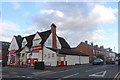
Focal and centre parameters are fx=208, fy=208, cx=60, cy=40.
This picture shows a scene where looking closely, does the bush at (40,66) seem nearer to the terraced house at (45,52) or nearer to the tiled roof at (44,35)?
the terraced house at (45,52)

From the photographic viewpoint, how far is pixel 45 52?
148 feet

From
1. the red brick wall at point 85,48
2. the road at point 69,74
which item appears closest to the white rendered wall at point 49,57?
the road at point 69,74

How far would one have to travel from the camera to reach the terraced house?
4325 centimetres

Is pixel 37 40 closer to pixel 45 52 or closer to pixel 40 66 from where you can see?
pixel 45 52

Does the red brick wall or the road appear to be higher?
the red brick wall

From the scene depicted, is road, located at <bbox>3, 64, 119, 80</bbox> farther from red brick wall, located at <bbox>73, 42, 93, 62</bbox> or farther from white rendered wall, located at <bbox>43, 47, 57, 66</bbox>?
red brick wall, located at <bbox>73, 42, 93, 62</bbox>

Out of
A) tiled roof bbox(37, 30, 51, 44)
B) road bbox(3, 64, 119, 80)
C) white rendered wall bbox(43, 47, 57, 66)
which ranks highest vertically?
tiled roof bbox(37, 30, 51, 44)

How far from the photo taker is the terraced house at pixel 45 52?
43250 millimetres

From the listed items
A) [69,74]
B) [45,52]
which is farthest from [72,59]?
[69,74]

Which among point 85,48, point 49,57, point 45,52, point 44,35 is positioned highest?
point 44,35

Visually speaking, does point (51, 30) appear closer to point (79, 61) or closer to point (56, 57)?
point (56, 57)

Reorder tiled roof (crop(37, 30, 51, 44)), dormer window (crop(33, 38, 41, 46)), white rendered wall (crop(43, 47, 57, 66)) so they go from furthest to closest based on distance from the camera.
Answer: dormer window (crop(33, 38, 41, 46)) → tiled roof (crop(37, 30, 51, 44)) → white rendered wall (crop(43, 47, 57, 66))

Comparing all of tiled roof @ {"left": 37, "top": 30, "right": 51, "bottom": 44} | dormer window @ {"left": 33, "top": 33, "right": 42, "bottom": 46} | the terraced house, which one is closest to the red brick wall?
the terraced house

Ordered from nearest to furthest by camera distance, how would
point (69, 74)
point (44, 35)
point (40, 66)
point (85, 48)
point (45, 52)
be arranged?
point (69, 74) < point (40, 66) < point (45, 52) < point (44, 35) < point (85, 48)
